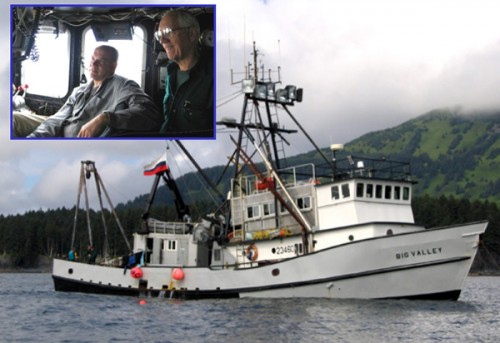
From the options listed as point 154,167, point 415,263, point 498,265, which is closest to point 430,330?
point 415,263

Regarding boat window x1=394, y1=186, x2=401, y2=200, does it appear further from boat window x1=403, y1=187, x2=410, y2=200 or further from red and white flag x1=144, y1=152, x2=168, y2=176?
red and white flag x1=144, y1=152, x2=168, y2=176

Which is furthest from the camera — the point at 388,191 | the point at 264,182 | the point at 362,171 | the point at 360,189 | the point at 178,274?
the point at 178,274

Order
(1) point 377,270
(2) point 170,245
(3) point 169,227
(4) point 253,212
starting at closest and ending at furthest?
(1) point 377,270 → (4) point 253,212 → (2) point 170,245 → (3) point 169,227

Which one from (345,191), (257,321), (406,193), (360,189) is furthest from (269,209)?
(257,321)

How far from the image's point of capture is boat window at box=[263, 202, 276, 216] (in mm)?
39281

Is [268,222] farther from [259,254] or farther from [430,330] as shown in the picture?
[430,330]

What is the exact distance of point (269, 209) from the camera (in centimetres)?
3941

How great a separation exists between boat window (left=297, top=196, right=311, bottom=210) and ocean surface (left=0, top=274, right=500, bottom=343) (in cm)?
581

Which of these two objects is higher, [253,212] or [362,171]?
[362,171]

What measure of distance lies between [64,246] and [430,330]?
128 metres

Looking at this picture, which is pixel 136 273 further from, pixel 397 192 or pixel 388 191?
pixel 397 192

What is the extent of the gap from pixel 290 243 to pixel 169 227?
10.0 m

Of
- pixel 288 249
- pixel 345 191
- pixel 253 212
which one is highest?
pixel 345 191

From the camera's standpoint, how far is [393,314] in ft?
94.0
